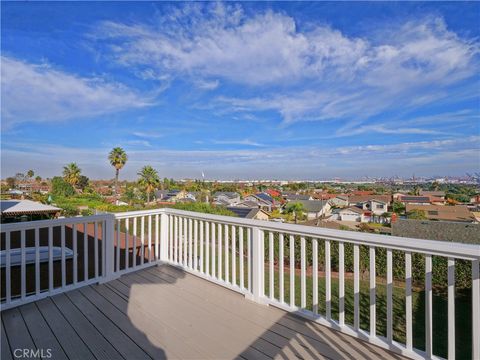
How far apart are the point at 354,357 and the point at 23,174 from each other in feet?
52.8

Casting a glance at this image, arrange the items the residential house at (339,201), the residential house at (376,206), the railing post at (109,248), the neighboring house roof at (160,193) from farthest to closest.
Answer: the neighboring house roof at (160,193)
the residential house at (339,201)
the residential house at (376,206)
the railing post at (109,248)

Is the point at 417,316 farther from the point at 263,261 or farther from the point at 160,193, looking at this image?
the point at 160,193

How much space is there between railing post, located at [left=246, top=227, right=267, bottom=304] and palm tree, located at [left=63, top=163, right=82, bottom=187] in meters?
26.1


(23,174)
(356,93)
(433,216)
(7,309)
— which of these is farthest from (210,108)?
(7,309)

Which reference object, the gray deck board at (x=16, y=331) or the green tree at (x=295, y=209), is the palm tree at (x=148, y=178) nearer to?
the green tree at (x=295, y=209)

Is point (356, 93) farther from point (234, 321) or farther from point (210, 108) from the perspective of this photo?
point (234, 321)

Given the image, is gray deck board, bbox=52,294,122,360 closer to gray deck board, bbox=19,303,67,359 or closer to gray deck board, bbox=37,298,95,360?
gray deck board, bbox=37,298,95,360

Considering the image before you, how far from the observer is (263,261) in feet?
8.95

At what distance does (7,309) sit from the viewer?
94.4 inches

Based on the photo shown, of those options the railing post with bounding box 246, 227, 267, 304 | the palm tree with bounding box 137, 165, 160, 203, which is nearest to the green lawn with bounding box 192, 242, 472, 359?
the railing post with bounding box 246, 227, 267, 304

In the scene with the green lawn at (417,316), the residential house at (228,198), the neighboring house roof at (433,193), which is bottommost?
the green lawn at (417,316)

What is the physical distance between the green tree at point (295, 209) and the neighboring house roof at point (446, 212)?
612 centimetres

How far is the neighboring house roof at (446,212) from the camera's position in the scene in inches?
172

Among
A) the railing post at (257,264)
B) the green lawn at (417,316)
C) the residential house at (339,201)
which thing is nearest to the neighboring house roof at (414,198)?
the green lawn at (417,316)
